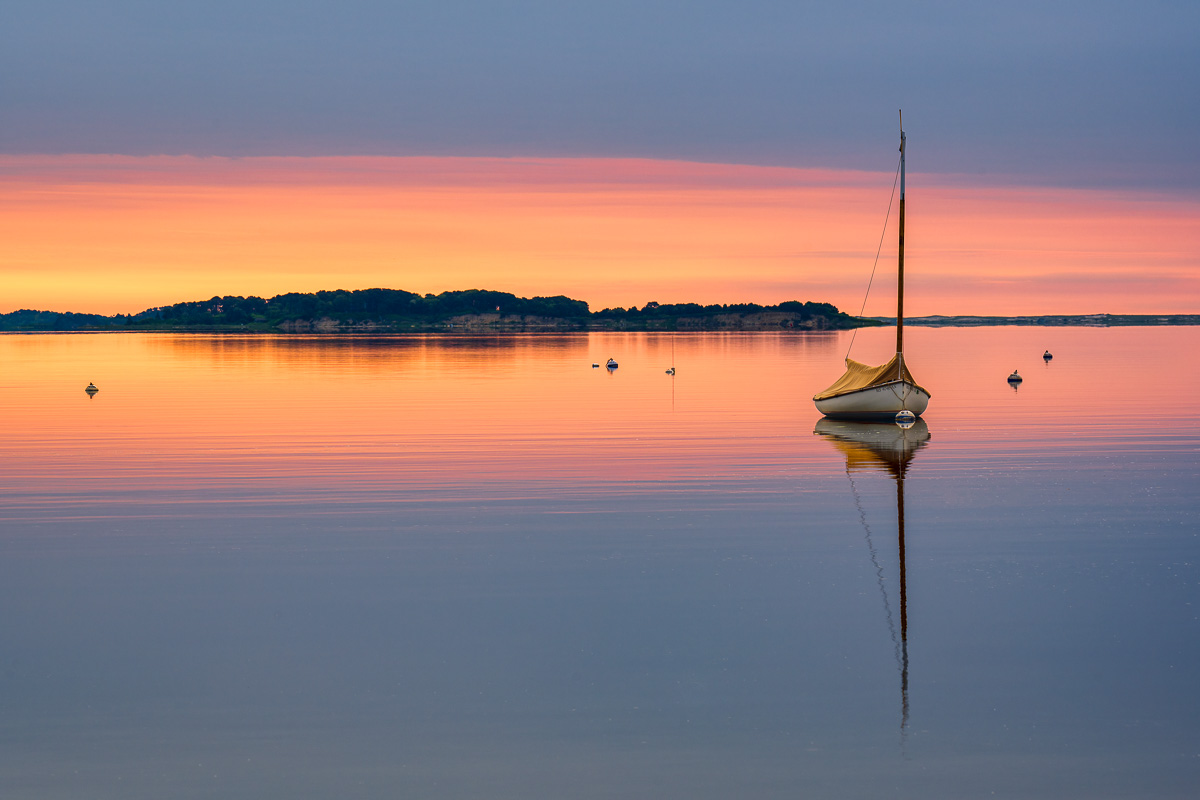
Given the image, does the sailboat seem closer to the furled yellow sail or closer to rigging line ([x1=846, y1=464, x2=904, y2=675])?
the furled yellow sail

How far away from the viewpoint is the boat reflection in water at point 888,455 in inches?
608

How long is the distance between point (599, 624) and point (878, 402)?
35091 millimetres

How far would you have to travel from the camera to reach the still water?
11.4 m

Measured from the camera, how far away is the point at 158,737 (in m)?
12.0

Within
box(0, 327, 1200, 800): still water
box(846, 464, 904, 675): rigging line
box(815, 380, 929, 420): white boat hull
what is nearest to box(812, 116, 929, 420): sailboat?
box(815, 380, 929, 420): white boat hull

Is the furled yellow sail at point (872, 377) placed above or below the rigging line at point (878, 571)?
above

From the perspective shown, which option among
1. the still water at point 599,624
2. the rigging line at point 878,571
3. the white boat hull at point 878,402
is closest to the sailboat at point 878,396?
the white boat hull at point 878,402

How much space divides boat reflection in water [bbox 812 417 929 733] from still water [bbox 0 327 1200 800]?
0.16 m

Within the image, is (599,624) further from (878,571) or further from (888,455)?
(888,455)

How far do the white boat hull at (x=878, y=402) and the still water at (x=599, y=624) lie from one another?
1017 cm

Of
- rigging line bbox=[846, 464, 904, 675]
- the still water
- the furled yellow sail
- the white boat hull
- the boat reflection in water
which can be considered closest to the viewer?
the still water

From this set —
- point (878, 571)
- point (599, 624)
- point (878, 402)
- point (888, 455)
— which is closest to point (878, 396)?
point (878, 402)

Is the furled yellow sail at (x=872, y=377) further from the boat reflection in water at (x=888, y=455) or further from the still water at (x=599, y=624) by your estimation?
the still water at (x=599, y=624)

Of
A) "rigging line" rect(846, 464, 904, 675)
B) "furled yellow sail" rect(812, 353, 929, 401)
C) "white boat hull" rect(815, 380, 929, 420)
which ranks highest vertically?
"furled yellow sail" rect(812, 353, 929, 401)
